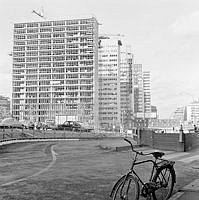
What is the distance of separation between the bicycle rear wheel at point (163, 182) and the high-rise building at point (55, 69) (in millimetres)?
152812

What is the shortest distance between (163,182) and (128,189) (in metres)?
1.30

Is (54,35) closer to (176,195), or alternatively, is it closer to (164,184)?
(176,195)

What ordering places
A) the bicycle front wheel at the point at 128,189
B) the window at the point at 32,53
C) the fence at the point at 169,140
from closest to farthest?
the bicycle front wheel at the point at 128,189, the fence at the point at 169,140, the window at the point at 32,53

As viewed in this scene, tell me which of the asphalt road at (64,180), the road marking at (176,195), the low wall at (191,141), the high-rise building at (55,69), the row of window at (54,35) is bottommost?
the asphalt road at (64,180)

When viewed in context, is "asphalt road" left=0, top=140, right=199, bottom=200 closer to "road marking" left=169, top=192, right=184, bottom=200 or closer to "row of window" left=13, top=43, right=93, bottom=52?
"road marking" left=169, top=192, right=184, bottom=200

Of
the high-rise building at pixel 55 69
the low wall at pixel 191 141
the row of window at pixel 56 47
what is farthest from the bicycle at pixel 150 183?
the row of window at pixel 56 47

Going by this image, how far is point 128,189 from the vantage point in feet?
20.2

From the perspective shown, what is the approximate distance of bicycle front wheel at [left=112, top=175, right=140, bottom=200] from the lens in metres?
6.11

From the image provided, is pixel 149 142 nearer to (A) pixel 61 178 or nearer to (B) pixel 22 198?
(A) pixel 61 178

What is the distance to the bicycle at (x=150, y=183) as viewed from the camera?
6.16 meters

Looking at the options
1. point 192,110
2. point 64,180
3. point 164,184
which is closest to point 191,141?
point 64,180

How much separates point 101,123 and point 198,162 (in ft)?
556

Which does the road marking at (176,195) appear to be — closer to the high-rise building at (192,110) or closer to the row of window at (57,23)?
the high-rise building at (192,110)

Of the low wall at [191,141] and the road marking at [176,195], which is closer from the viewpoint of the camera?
the road marking at [176,195]
